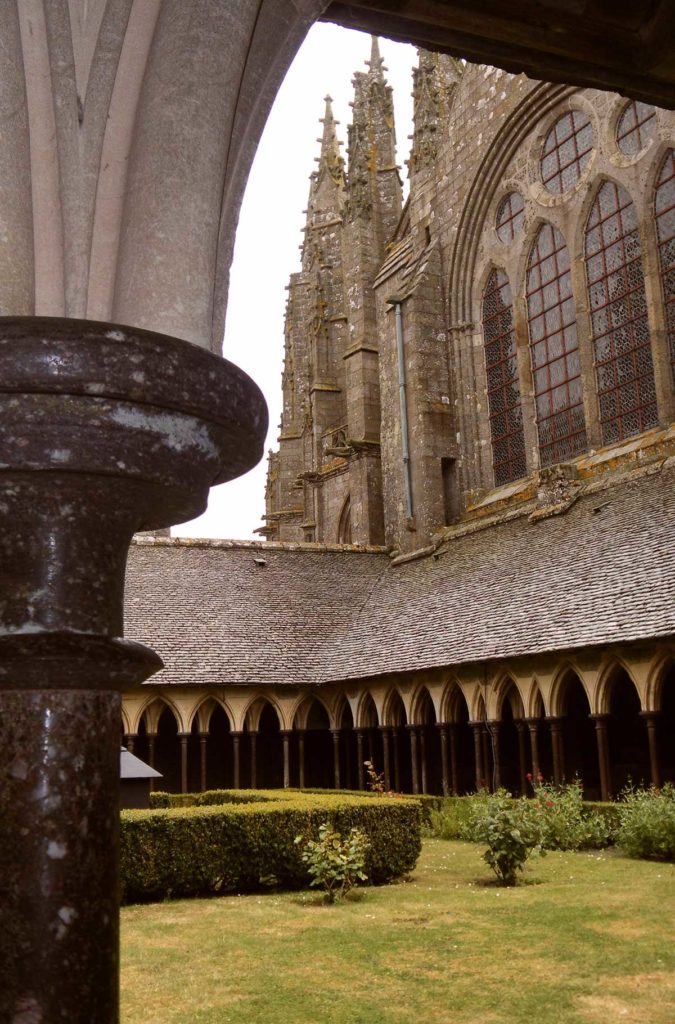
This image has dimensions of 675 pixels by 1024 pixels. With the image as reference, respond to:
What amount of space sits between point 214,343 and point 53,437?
604mm

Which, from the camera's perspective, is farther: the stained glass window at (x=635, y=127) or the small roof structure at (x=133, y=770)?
the stained glass window at (x=635, y=127)

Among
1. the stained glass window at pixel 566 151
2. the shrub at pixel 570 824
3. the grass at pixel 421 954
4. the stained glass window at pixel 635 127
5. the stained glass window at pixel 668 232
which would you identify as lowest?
the grass at pixel 421 954

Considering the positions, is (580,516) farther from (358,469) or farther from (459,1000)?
(459,1000)

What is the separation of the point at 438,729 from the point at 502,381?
7.47 metres

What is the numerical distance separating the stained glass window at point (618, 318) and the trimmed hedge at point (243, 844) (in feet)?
31.4

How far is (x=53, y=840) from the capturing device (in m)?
2.04

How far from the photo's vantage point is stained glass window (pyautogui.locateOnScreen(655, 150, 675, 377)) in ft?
57.5

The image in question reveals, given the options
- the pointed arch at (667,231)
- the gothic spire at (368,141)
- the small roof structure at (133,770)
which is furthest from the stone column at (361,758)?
the gothic spire at (368,141)

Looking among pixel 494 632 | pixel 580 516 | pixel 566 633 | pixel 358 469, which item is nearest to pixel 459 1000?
pixel 566 633

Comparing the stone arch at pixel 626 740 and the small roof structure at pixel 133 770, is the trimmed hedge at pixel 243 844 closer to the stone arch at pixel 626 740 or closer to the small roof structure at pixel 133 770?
the small roof structure at pixel 133 770

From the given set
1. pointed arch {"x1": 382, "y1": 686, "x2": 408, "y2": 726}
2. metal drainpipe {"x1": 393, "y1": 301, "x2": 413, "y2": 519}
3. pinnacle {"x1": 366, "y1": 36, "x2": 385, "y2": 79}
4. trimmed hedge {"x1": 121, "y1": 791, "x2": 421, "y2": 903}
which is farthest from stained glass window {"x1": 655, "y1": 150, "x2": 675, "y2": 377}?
pinnacle {"x1": 366, "y1": 36, "x2": 385, "y2": 79}

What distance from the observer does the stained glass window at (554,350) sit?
1997 centimetres

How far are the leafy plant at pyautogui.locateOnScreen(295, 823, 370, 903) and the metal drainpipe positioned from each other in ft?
43.4

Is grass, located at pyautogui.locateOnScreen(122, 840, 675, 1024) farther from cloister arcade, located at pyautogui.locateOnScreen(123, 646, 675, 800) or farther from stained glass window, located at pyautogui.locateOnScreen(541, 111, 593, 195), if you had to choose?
stained glass window, located at pyautogui.locateOnScreen(541, 111, 593, 195)
